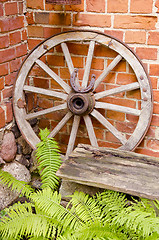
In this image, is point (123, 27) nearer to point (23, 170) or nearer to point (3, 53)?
point (3, 53)

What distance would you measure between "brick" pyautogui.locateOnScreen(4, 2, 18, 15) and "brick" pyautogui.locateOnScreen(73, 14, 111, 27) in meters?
0.49

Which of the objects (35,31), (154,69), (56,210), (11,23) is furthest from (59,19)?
(56,210)

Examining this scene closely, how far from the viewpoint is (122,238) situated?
5.63 ft

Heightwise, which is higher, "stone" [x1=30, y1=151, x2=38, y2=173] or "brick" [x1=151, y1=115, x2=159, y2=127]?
"brick" [x1=151, y1=115, x2=159, y2=127]

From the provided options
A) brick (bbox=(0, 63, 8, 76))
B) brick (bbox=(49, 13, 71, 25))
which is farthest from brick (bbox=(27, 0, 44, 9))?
brick (bbox=(0, 63, 8, 76))

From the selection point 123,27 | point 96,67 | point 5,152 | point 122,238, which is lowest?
point 122,238

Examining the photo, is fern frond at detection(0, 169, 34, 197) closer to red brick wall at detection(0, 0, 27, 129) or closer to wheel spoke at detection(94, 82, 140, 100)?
red brick wall at detection(0, 0, 27, 129)

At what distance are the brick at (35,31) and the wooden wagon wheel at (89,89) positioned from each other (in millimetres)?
194

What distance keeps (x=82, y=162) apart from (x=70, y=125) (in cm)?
68

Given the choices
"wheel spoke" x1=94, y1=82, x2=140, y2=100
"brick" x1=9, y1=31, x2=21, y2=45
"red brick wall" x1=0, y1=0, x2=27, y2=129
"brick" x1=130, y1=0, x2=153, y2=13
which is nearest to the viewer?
"brick" x1=130, y1=0, x2=153, y2=13

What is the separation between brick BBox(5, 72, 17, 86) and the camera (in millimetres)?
2416

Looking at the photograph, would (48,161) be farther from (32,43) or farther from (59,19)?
(59,19)

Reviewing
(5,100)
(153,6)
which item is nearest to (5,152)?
(5,100)

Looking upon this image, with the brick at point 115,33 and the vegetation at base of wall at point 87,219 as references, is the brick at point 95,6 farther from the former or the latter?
the vegetation at base of wall at point 87,219
